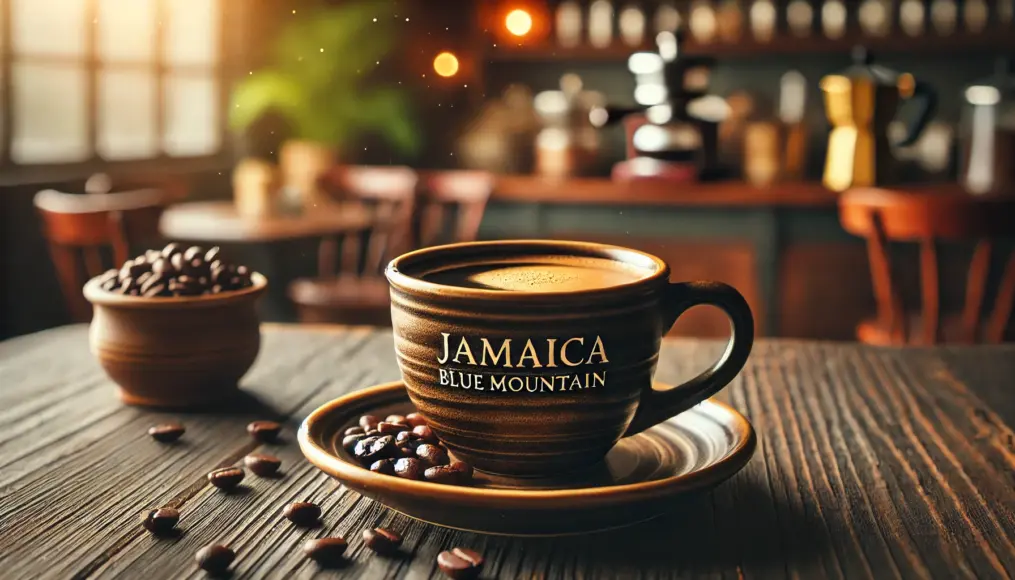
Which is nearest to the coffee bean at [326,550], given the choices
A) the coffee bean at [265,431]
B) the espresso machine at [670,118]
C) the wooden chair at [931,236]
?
the coffee bean at [265,431]

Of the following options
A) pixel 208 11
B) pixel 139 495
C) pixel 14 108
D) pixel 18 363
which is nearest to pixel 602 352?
pixel 139 495

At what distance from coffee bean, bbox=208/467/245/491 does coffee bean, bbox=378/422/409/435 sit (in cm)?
9

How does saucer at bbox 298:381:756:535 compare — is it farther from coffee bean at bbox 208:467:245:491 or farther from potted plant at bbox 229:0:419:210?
potted plant at bbox 229:0:419:210

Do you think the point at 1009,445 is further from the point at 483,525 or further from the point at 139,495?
the point at 139,495

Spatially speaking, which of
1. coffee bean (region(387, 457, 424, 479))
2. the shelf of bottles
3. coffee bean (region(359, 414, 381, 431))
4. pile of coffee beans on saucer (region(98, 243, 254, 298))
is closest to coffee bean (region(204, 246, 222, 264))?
pile of coffee beans on saucer (region(98, 243, 254, 298))

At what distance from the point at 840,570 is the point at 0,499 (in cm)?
50

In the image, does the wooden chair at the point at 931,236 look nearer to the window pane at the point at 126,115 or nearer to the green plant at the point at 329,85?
the green plant at the point at 329,85

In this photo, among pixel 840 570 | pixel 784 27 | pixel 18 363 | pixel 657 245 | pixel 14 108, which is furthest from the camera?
pixel 784 27

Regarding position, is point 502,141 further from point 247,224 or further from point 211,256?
point 211,256

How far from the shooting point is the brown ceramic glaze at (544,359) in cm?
55

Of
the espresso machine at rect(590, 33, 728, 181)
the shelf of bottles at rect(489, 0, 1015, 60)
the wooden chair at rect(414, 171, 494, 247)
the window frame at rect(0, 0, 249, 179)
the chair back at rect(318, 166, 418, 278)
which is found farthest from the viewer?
the shelf of bottles at rect(489, 0, 1015, 60)

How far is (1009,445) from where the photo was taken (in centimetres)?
75

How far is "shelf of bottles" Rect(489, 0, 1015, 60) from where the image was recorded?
3.91 meters

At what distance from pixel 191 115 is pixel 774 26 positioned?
7.97ft
